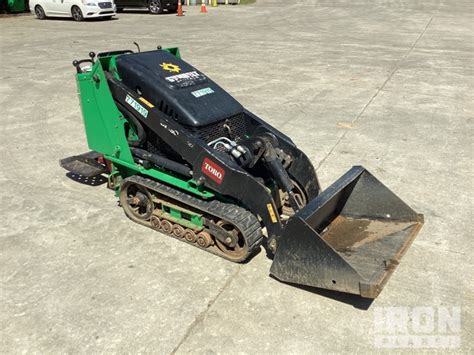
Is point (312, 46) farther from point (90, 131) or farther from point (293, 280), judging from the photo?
point (293, 280)

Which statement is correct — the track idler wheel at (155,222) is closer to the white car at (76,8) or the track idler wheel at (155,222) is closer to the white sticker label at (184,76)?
the white sticker label at (184,76)

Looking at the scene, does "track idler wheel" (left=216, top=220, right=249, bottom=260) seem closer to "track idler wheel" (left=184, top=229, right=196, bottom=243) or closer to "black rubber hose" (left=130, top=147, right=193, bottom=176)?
"track idler wheel" (left=184, top=229, right=196, bottom=243)

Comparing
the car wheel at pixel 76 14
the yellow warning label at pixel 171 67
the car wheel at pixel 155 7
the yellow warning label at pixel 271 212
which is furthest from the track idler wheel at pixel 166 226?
the car wheel at pixel 155 7

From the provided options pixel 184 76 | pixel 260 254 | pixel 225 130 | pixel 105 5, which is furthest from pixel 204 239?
pixel 105 5

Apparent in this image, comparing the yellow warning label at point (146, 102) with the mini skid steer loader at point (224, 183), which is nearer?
the mini skid steer loader at point (224, 183)

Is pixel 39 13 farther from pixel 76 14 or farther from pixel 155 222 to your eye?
pixel 155 222

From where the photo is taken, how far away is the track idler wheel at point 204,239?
14.1 feet

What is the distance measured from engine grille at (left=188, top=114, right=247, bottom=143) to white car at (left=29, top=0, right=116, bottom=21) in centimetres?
1775

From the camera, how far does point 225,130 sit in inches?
179

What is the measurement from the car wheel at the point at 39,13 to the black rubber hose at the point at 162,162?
64.8ft

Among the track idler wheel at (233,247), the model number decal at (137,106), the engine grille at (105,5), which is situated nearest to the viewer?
the track idler wheel at (233,247)

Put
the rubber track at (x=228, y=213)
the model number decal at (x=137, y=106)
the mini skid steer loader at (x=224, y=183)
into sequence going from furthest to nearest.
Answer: the model number decal at (x=137, y=106) < the rubber track at (x=228, y=213) < the mini skid steer loader at (x=224, y=183)

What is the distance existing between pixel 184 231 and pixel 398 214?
2.09m

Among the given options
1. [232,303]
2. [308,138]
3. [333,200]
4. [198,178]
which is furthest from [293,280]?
[308,138]
